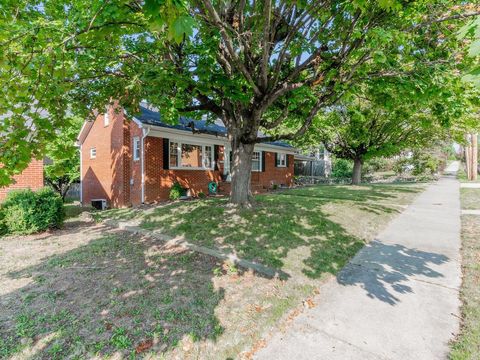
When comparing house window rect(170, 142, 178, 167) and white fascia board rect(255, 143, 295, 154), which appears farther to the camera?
white fascia board rect(255, 143, 295, 154)

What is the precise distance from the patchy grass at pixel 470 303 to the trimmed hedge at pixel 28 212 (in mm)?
9868

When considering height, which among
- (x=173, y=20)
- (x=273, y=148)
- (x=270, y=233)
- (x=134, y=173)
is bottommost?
(x=270, y=233)

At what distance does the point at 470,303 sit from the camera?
3742 mm

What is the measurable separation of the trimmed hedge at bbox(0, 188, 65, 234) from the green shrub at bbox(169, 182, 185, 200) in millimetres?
5124

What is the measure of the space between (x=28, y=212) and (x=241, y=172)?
6.52m

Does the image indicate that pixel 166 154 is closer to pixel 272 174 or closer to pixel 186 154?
pixel 186 154

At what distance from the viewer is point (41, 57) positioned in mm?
3418

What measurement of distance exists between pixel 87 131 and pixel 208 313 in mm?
17907

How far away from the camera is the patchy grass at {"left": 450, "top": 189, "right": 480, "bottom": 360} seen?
2844mm

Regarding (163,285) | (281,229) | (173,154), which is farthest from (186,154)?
(163,285)

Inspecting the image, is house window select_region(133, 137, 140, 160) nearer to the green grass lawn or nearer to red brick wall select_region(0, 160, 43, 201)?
red brick wall select_region(0, 160, 43, 201)

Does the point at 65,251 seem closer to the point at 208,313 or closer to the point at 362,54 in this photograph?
the point at 208,313

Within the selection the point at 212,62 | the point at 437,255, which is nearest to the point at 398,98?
the point at 437,255

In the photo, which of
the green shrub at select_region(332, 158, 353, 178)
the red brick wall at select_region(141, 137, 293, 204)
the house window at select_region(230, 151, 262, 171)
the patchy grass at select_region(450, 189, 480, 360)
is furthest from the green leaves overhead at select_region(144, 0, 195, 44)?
the green shrub at select_region(332, 158, 353, 178)
